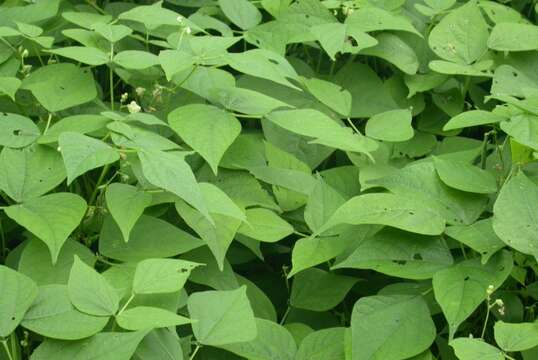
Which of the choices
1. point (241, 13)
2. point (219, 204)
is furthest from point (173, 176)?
point (241, 13)

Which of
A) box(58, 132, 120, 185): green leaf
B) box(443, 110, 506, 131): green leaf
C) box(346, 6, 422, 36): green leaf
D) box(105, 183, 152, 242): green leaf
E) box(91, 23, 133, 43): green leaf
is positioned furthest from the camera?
box(346, 6, 422, 36): green leaf

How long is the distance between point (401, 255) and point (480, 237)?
0.13m

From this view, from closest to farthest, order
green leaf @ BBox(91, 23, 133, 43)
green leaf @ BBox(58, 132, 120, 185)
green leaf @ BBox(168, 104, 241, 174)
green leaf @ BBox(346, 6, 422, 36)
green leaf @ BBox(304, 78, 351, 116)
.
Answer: green leaf @ BBox(58, 132, 120, 185), green leaf @ BBox(168, 104, 241, 174), green leaf @ BBox(91, 23, 133, 43), green leaf @ BBox(304, 78, 351, 116), green leaf @ BBox(346, 6, 422, 36)

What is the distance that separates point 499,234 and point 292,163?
1.70ft

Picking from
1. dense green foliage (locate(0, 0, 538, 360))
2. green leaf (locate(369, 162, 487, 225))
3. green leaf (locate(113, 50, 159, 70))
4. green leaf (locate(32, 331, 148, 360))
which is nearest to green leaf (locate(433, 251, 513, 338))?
dense green foliage (locate(0, 0, 538, 360))

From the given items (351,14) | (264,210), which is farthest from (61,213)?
(351,14)

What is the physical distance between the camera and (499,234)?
1.46 metres

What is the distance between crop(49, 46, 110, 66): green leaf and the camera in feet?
5.84

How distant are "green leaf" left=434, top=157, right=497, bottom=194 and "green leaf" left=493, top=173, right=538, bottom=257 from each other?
0.41 feet

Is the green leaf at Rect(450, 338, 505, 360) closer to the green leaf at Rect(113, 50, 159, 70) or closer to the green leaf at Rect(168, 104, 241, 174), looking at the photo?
the green leaf at Rect(168, 104, 241, 174)

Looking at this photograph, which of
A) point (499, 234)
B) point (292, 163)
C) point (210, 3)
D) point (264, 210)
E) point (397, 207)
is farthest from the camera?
point (210, 3)

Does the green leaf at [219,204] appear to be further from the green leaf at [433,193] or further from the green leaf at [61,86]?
the green leaf at [61,86]

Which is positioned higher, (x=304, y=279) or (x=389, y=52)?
(x=389, y=52)

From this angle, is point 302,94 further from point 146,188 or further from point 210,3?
point 146,188
